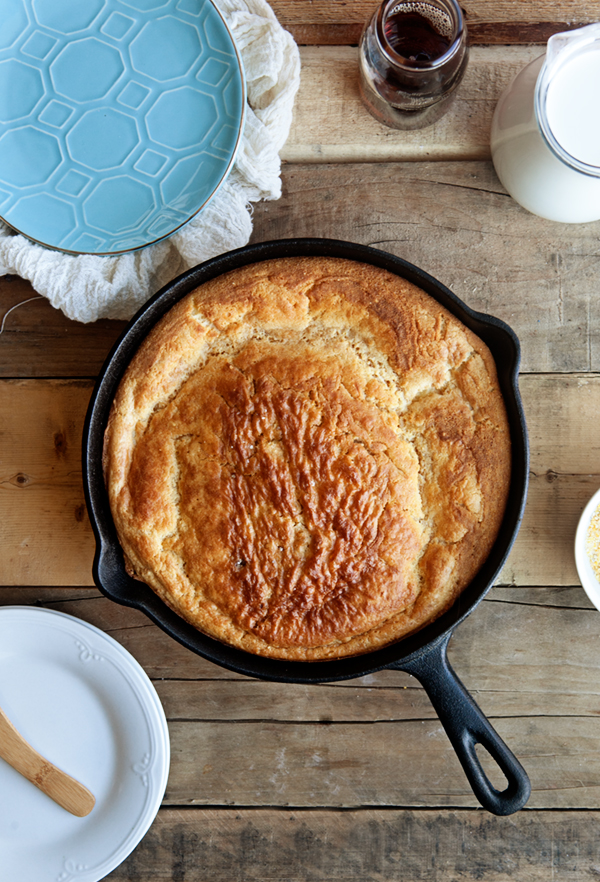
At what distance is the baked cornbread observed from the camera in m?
1.41

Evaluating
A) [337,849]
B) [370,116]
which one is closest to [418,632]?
[337,849]

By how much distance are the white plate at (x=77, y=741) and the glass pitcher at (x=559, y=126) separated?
166 centimetres

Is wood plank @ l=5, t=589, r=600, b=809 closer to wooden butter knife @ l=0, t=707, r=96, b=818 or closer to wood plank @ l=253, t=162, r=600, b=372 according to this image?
wooden butter knife @ l=0, t=707, r=96, b=818

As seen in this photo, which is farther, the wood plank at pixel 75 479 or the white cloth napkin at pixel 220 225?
the wood plank at pixel 75 479

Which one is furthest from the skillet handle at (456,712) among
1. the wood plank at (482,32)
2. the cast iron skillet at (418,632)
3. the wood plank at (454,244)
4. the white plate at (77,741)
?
the wood plank at (482,32)

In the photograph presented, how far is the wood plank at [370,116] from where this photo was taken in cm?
175

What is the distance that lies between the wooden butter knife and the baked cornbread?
0.69 metres

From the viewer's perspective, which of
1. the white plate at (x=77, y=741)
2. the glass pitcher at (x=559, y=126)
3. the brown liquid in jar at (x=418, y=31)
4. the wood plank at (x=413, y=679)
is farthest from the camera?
the wood plank at (x=413, y=679)

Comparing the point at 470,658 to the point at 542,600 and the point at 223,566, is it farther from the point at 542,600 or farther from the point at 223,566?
the point at 223,566

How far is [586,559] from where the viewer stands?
66.5 inches

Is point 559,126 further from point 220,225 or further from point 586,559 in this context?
point 586,559

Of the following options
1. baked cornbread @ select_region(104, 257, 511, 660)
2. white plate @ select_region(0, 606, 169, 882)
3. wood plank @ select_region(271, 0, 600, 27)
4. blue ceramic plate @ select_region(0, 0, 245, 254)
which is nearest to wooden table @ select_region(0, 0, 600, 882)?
wood plank @ select_region(271, 0, 600, 27)

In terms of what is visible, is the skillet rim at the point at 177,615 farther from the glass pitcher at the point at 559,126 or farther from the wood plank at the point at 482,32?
the wood plank at the point at 482,32

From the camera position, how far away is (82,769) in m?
1.74
